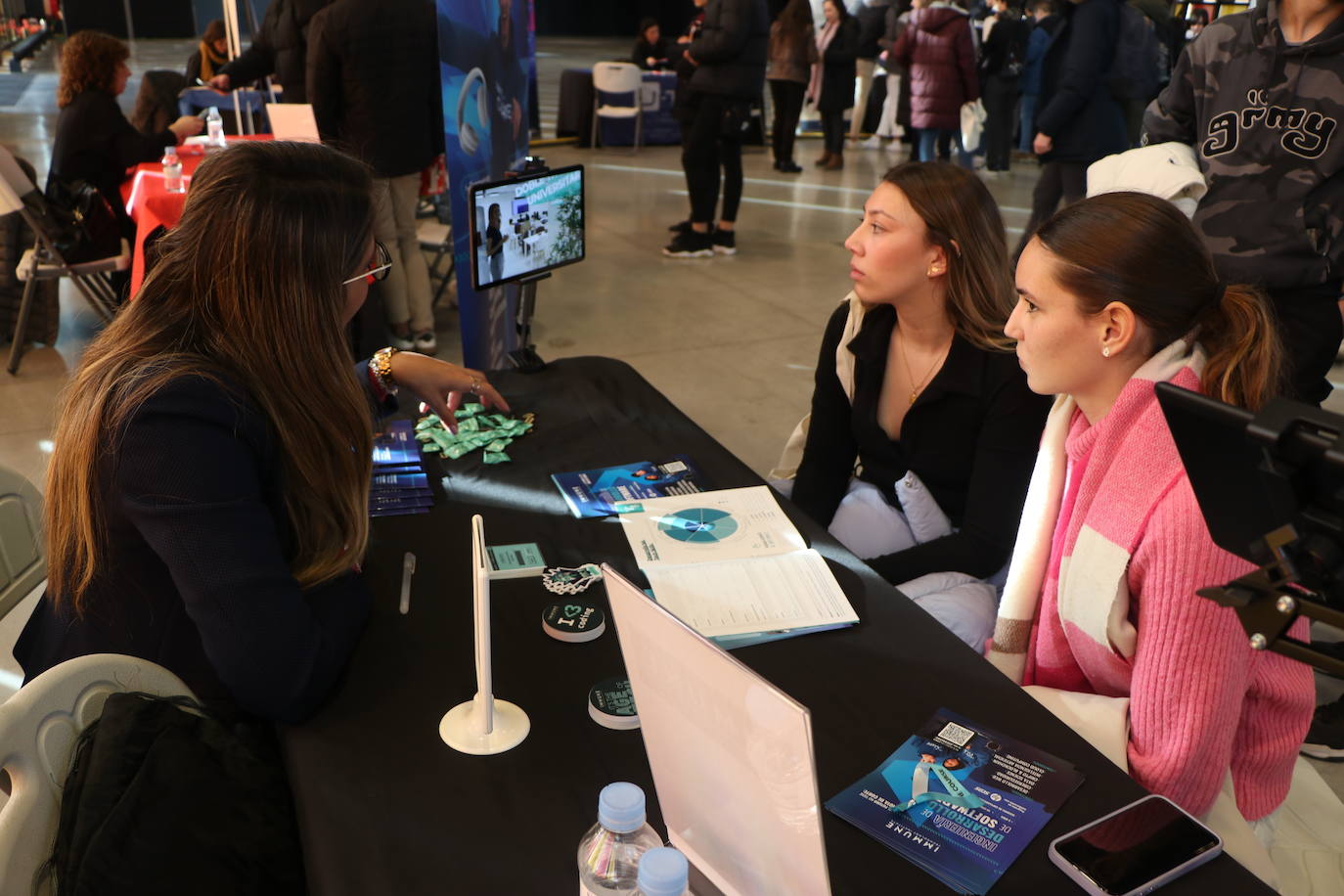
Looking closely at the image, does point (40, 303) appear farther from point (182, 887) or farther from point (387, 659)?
point (182, 887)

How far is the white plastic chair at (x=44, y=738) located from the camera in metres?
1.06

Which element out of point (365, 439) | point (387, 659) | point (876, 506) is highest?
point (365, 439)

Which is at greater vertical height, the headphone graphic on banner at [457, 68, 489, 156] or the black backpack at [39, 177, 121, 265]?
the headphone graphic on banner at [457, 68, 489, 156]

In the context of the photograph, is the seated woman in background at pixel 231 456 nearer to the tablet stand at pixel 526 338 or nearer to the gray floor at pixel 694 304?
the tablet stand at pixel 526 338

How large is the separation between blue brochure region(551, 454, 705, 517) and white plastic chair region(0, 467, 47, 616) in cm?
88

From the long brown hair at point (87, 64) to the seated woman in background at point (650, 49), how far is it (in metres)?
6.51

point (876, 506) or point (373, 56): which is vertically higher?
point (373, 56)

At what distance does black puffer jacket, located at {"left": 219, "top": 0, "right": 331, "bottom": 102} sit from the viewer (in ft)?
15.1

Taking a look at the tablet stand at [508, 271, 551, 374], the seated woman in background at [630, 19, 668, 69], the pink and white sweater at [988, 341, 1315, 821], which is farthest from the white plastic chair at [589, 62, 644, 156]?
the pink and white sweater at [988, 341, 1315, 821]

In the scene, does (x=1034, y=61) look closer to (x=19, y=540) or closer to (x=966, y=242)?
(x=966, y=242)

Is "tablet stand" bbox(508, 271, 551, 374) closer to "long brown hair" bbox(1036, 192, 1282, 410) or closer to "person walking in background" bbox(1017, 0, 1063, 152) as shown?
"long brown hair" bbox(1036, 192, 1282, 410)

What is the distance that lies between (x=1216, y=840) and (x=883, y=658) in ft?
1.51

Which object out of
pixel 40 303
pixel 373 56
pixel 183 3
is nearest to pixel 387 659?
pixel 373 56

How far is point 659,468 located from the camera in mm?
1985
